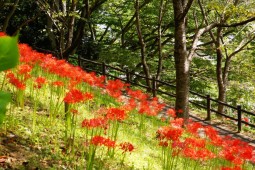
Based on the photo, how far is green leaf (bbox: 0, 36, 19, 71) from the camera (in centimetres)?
64

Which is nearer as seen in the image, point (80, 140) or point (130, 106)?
point (80, 140)

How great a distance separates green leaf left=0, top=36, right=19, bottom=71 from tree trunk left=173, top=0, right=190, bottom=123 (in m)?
9.14

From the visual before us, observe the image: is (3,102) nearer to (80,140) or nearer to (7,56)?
(7,56)

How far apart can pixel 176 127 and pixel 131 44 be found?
17.3 m

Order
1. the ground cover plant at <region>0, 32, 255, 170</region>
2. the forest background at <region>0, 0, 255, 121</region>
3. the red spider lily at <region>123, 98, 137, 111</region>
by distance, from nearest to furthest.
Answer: the ground cover plant at <region>0, 32, 255, 170</region> < the red spider lily at <region>123, 98, 137, 111</region> < the forest background at <region>0, 0, 255, 121</region>

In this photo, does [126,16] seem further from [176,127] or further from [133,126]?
[176,127]

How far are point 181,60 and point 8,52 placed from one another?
9557 mm

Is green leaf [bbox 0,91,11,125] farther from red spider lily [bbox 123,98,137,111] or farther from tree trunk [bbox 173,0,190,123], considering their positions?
tree trunk [bbox 173,0,190,123]

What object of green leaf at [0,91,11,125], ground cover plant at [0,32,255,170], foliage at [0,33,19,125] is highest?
foliage at [0,33,19,125]

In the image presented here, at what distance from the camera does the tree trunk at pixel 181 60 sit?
962 cm

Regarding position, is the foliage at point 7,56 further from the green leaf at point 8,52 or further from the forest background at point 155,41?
the forest background at point 155,41

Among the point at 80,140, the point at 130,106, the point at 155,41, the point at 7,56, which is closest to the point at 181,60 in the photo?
the point at 130,106

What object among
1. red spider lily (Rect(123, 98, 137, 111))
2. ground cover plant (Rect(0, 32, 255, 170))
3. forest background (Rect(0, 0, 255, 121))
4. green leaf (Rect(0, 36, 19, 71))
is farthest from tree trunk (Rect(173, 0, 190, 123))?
green leaf (Rect(0, 36, 19, 71))

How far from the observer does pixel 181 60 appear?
393 inches
